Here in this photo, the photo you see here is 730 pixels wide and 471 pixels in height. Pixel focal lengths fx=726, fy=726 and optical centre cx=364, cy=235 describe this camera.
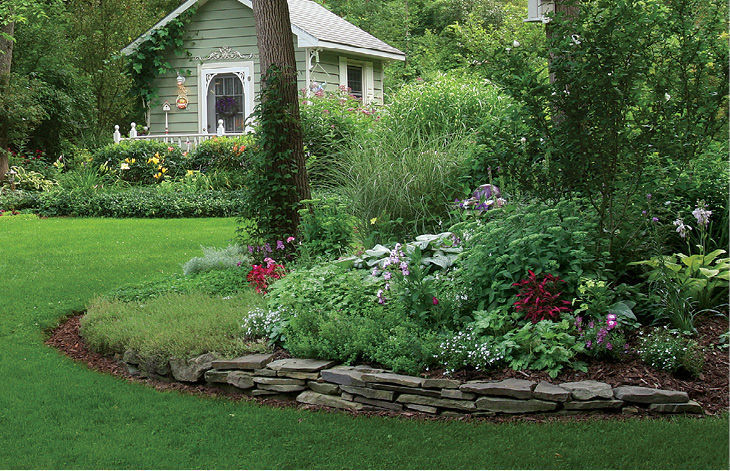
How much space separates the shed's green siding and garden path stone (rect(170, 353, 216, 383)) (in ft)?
40.3

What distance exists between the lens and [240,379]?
4551mm

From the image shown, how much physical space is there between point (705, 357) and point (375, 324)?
6.27 ft

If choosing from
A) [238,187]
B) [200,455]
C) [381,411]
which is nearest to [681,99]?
[381,411]

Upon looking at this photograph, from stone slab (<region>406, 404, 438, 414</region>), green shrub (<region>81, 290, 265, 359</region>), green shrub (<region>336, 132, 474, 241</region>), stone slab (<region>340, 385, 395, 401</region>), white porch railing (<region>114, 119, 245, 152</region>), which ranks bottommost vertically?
stone slab (<region>406, 404, 438, 414</region>)

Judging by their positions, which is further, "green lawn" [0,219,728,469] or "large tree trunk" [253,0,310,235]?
"large tree trunk" [253,0,310,235]

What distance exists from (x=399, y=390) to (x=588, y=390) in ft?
3.36

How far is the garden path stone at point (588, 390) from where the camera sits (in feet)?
12.4

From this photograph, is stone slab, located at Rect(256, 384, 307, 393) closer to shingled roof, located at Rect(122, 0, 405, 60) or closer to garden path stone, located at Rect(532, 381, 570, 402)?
garden path stone, located at Rect(532, 381, 570, 402)

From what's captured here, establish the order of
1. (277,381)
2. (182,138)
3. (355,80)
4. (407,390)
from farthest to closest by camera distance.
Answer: (355,80), (182,138), (277,381), (407,390)

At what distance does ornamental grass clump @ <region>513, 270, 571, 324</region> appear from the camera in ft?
14.2

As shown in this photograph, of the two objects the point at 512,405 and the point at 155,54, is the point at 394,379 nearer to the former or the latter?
the point at 512,405

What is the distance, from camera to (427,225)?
267 inches

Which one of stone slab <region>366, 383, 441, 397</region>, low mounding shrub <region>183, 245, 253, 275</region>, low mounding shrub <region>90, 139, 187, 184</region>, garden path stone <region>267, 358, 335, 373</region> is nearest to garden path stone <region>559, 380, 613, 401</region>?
stone slab <region>366, 383, 441, 397</region>

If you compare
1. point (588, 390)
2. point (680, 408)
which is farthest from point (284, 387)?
point (680, 408)
